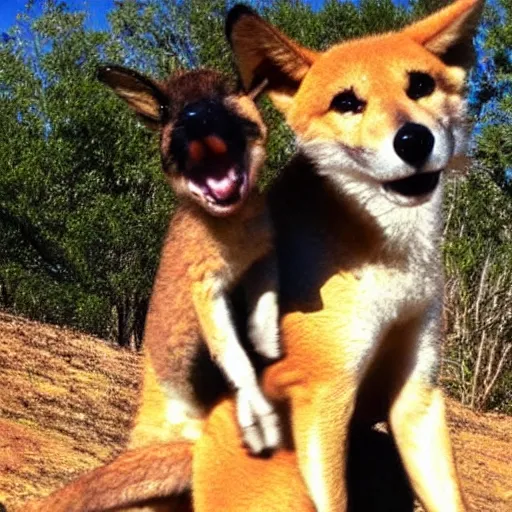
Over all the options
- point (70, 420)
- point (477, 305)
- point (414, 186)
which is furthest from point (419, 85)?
point (477, 305)

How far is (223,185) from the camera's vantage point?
2.34 meters

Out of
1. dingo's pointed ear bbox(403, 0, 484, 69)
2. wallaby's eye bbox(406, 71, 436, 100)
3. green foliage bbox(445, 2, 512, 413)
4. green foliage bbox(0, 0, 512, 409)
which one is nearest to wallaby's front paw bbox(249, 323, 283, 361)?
wallaby's eye bbox(406, 71, 436, 100)

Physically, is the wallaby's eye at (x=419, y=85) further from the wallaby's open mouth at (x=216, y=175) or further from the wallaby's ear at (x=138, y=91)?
the wallaby's ear at (x=138, y=91)

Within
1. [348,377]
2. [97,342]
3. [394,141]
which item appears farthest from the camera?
[97,342]

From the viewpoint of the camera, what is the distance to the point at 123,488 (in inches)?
104

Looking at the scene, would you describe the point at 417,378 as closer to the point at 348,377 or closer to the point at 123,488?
the point at 348,377

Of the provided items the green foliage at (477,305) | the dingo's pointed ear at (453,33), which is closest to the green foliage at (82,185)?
the green foliage at (477,305)

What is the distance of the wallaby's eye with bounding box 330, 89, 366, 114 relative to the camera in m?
2.42

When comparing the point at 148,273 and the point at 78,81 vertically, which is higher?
the point at 78,81

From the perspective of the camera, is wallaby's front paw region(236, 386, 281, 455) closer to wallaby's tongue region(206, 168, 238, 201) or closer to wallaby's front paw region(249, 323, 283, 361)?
wallaby's front paw region(249, 323, 283, 361)

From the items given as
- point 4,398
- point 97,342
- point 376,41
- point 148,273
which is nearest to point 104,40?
point 148,273

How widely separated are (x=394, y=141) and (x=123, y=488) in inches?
42.8

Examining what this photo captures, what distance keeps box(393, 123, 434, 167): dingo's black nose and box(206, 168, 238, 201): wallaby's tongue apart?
0.36m

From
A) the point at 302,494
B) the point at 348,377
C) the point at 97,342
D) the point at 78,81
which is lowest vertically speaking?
the point at 302,494
